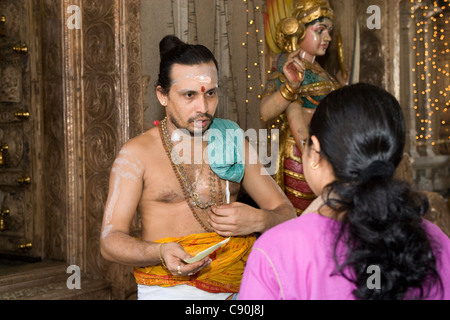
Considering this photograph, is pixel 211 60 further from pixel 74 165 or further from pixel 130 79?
pixel 74 165

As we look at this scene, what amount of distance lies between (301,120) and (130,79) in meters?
1.27

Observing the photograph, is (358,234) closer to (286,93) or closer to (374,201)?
(374,201)

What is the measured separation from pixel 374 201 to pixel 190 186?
4.13ft

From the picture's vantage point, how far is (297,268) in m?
1.24

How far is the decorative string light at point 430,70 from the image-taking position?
14.6 ft

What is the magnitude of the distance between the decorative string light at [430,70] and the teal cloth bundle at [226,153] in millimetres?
2666

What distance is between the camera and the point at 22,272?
360cm

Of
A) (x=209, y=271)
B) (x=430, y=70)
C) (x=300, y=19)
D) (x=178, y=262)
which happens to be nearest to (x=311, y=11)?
(x=300, y=19)

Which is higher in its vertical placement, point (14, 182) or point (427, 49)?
point (427, 49)

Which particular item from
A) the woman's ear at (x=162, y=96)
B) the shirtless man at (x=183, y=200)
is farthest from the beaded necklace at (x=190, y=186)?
the woman's ear at (x=162, y=96)

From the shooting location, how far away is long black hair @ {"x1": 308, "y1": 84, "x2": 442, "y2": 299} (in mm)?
1205

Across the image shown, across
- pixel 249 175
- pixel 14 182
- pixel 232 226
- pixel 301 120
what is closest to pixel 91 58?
pixel 14 182

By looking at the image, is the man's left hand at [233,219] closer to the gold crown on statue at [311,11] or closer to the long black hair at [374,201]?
the long black hair at [374,201]

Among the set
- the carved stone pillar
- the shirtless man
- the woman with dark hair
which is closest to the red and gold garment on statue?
the carved stone pillar
